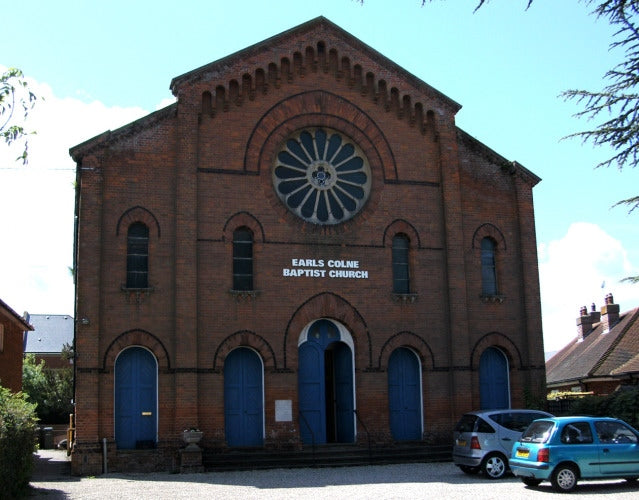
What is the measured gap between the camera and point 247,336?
24.1 m

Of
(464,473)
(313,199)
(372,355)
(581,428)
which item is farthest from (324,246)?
(581,428)

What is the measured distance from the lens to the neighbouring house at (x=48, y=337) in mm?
62625

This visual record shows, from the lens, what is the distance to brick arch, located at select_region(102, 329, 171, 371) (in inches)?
907

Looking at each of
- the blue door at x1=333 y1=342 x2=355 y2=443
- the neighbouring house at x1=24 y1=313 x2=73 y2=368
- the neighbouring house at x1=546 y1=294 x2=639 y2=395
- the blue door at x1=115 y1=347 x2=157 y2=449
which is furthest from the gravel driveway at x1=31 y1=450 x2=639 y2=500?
the neighbouring house at x1=24 y1=313 x2=73 y2=368

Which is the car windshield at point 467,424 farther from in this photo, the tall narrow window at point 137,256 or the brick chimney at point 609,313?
the brick chimney at point 609,313

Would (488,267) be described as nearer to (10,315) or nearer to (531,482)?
(531,482)

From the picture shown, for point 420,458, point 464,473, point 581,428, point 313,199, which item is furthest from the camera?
point 313,199

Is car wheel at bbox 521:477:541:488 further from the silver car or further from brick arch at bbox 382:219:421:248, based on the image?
brick arch at bbox 382:219:421:248

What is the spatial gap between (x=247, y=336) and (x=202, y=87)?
7663 mm

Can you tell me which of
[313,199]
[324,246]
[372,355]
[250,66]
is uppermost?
[250,66]

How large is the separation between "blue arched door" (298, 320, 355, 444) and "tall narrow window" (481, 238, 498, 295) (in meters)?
5.47

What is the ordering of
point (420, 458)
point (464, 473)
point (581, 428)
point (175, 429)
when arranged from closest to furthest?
point (581, 428)
point (464, 473)
point (175, 429)
point (420, 458)

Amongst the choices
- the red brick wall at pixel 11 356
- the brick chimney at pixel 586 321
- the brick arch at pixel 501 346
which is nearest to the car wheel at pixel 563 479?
the brick arch at pixel 501 346

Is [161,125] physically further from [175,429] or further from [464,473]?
[464,473]
